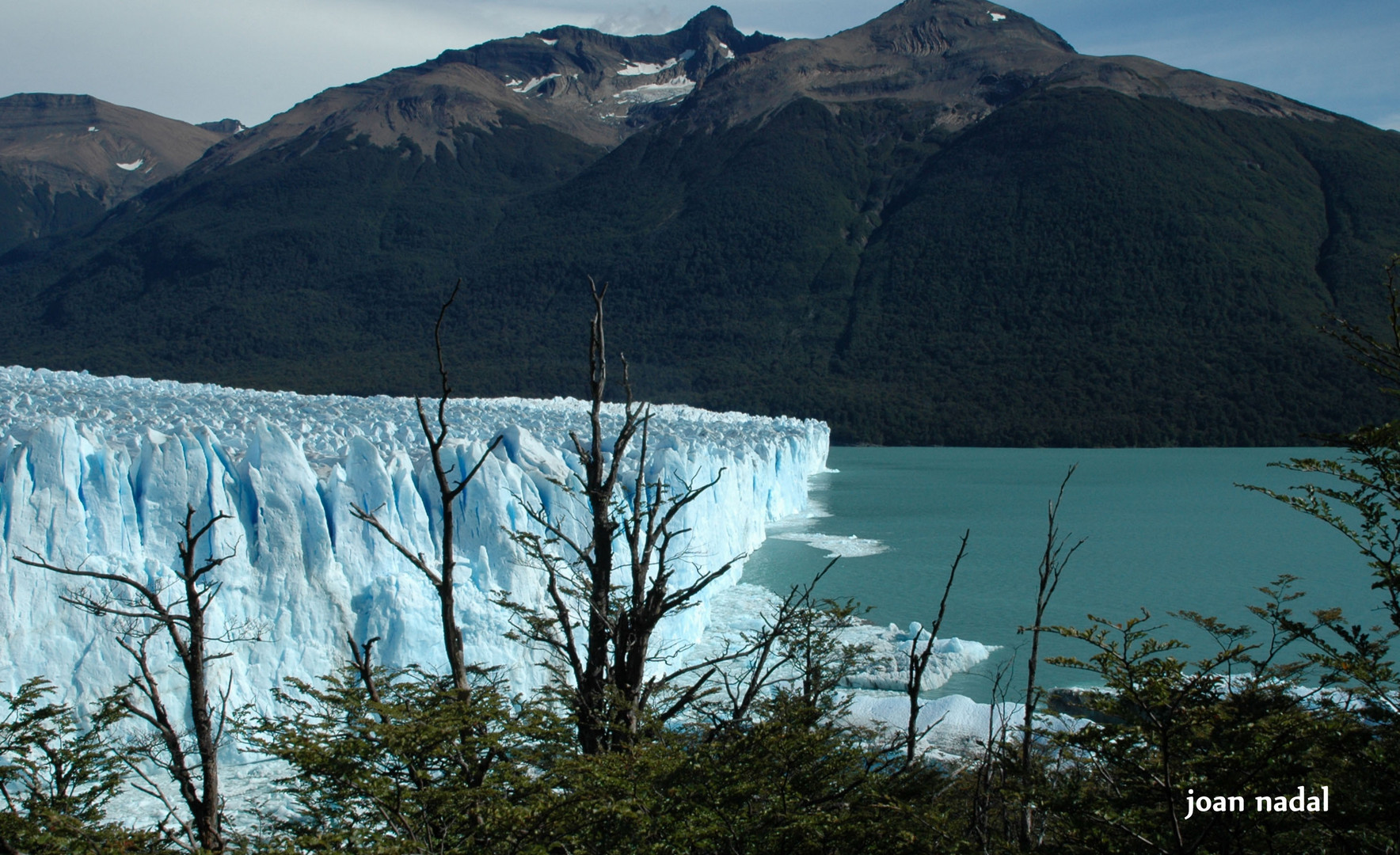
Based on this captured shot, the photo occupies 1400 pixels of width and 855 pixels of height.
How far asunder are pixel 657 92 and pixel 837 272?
85.9 meters

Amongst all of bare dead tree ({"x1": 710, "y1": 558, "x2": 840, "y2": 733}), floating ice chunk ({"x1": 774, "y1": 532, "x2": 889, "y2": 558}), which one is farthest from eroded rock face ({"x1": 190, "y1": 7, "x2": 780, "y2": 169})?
bare dead tree ({"x1": 710, "y1": 558, "x2": 840, "y2": 733})

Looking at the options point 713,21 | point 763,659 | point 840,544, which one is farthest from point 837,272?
point 713,21

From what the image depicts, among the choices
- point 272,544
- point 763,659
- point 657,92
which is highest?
point 657,92

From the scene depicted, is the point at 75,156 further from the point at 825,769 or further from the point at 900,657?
the point at 825,769

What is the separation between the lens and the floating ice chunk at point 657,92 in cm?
14312

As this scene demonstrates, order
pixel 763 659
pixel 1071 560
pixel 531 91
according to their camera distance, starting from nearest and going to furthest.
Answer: pixel 763 659 < pixel 1071 560 < pixel 531 91

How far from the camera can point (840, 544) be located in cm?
1855

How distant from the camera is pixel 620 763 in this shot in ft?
8.86

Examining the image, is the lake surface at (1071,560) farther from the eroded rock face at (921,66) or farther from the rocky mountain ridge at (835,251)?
the eroded rock face at (921,66)

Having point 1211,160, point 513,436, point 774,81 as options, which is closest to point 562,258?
point 774,81

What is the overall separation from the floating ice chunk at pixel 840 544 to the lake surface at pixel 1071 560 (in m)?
Result: 0.09

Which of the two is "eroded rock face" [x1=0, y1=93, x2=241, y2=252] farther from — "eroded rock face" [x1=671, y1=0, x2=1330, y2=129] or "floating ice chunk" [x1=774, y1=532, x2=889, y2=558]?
"floating ice chunk" [x1=774, y1=532, x2=889, y2=558]

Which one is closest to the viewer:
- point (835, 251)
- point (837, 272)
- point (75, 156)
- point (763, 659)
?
point (763, 659)

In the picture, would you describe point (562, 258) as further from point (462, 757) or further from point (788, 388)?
point (462, 757)
